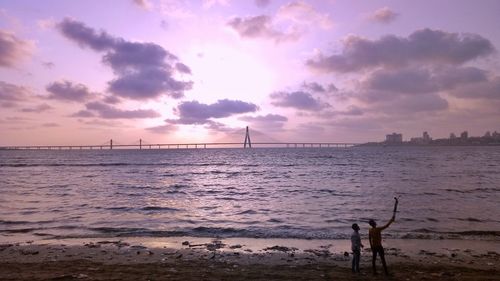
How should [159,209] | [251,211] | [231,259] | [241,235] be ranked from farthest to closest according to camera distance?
1. [159,209]
2. [251,211]
3. [241,235]
4. [231,259]

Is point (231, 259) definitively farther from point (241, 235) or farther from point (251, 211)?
point (251, 211)

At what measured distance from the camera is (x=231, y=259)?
15391 millimetres

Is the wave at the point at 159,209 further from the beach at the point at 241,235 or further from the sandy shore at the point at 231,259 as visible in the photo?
the sandy shore at the point at 231,259

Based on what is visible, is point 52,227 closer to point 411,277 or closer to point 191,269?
point 191,269

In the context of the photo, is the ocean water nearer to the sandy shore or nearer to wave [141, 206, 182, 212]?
wave [141, 206, 182, 212]

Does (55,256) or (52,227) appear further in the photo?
(52,227)

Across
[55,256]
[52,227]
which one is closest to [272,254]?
[55,256]

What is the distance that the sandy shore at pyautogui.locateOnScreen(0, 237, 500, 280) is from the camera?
42.7 ft

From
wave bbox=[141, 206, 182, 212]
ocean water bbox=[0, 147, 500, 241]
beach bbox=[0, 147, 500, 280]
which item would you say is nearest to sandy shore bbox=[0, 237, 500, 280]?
beach bbox=[0, 147, 500, 280]

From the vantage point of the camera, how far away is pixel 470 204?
3061cm

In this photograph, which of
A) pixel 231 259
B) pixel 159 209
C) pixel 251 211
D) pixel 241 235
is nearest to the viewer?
pixel 231 259

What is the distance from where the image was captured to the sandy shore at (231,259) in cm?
1300

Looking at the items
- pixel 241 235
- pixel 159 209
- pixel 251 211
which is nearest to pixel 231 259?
pixel 241 235

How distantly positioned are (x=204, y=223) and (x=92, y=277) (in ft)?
37.3
